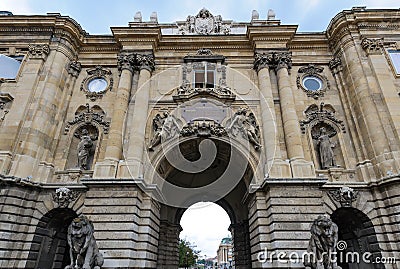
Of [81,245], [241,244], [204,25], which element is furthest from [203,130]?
[241,244]

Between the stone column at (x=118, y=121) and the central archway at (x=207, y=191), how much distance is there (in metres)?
2.48

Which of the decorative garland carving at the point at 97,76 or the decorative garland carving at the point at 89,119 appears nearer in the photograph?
the decorative garland carving at the point at 89,119

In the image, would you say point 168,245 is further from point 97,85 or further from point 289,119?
point 289,119

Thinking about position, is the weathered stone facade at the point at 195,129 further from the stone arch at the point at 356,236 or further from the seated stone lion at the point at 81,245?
the seated stone lion at the point at 81,245

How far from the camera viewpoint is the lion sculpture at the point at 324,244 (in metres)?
10.0

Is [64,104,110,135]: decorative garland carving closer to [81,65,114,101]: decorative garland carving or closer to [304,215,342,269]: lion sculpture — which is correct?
[81,65,114,101]: decorative garland carving

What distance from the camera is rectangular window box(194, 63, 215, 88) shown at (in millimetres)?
16598

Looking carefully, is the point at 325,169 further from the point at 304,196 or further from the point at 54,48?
the point at 54,48

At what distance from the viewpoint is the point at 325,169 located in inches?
557

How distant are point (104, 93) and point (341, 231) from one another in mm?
15489

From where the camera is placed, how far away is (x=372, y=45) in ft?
52.4

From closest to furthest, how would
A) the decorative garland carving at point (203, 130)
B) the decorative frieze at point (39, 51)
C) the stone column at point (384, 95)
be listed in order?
the stone column at point (384, 95) < the decorative garland carving at point (203, 130) < the decorative frieze at point (39, 51)

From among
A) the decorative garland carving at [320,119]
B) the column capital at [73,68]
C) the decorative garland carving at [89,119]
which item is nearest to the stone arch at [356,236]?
the decorative garland carving at [320,119]

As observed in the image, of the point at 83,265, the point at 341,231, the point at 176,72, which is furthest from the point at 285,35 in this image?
the point at 83,265
